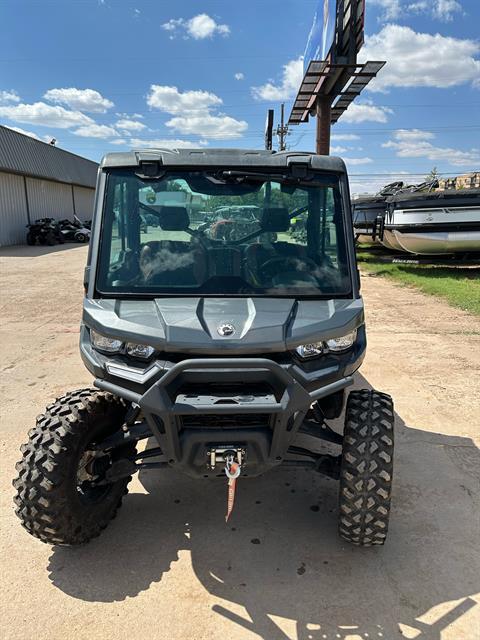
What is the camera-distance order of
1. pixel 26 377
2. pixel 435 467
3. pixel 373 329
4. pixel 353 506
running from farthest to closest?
pixel 373 329 < pixel 26 377 < pixel 435 467 < pixel 353 506

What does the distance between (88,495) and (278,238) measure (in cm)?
197

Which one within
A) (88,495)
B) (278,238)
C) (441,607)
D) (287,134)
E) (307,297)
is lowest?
(441,607)

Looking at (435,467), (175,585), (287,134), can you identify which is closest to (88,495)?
(175,585)

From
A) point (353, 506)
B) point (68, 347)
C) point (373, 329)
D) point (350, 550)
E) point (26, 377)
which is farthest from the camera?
point (373, 329)

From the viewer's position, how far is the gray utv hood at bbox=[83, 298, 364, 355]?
247cm

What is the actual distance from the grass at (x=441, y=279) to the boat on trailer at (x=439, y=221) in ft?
2.38

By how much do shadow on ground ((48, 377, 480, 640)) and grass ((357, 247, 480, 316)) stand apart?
245 inches

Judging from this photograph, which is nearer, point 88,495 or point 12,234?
point 88,495

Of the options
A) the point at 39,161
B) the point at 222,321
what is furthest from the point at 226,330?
the point at 39,161

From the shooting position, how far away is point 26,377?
561 cm

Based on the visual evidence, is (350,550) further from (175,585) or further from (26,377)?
(26,377)

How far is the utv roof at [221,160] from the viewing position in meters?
2.96

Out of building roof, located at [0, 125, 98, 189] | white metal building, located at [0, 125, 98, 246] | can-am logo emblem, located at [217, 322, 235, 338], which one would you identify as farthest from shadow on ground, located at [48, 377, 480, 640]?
building roof, located at [0, 125, 98, 189]

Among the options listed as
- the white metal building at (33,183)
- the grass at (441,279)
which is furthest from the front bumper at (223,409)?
the white metal building at (33,183)
